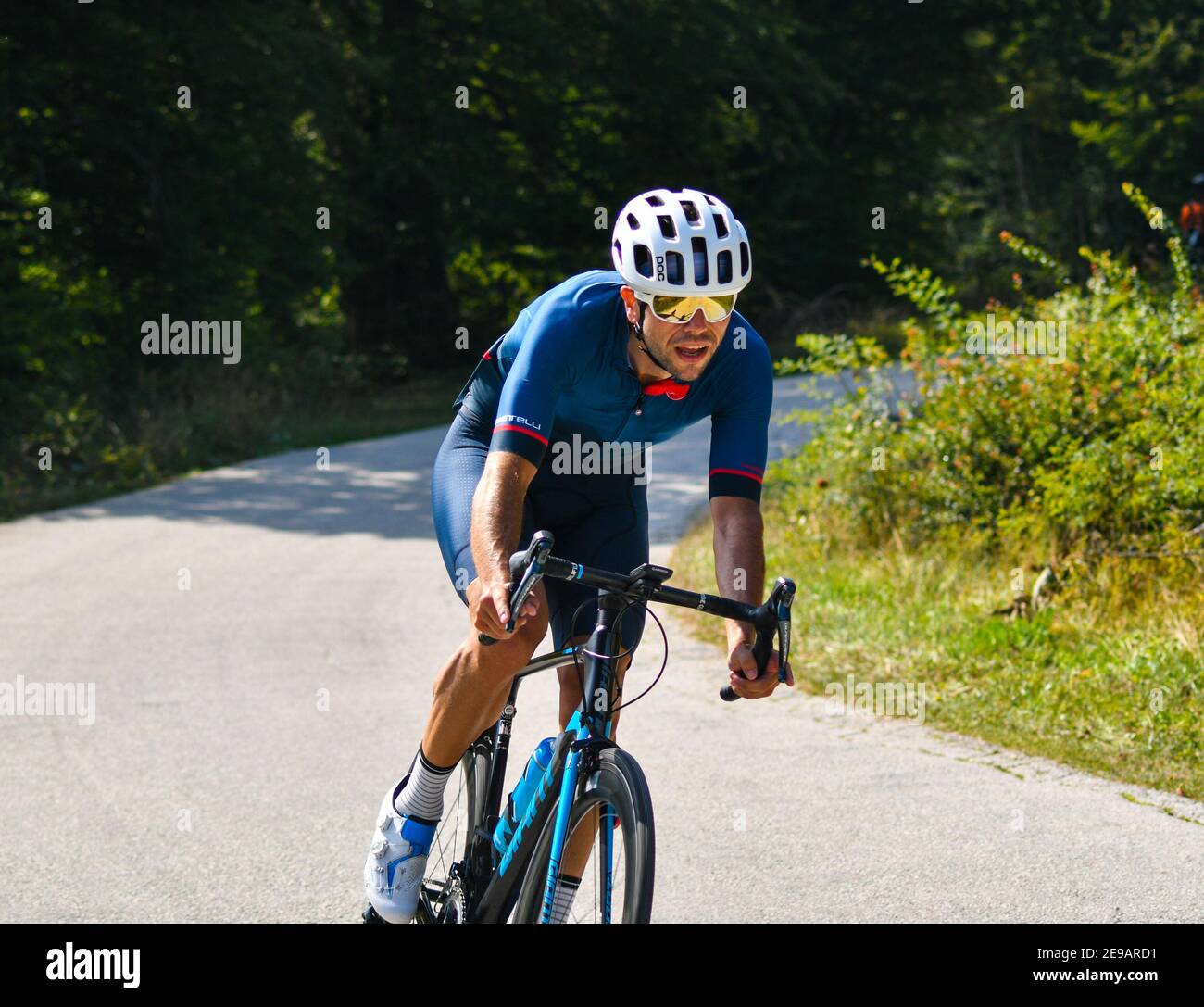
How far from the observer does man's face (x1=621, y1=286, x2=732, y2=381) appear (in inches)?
139

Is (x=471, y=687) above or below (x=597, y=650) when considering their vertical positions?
below

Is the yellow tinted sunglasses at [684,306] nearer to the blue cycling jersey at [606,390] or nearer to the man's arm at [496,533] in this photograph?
the blue cycling jersey at [606,390]

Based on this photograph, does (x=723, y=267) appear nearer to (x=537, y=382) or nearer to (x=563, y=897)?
(x=537, y=382)

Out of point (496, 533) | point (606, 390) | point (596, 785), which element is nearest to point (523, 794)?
point (596, 785)

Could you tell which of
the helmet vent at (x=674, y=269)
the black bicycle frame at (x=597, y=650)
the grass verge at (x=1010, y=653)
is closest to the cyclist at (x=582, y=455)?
the helmet vent at (x=674, y=269)

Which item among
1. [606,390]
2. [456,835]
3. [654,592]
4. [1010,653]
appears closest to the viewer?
[654,592]

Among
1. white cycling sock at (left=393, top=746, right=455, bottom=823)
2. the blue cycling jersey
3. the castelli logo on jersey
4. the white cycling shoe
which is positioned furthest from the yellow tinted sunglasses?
the white cycling shoe

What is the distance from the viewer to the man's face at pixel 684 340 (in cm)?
353

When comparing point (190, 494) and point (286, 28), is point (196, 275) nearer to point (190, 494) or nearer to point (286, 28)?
point (286, 28)

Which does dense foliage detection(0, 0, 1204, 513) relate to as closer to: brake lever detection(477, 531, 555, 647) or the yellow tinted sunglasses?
the yellow tinted sunglasses

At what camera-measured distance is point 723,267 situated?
348 centimetres

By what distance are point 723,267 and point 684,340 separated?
200 mm

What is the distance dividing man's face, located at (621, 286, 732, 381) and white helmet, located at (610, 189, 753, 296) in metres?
0.09

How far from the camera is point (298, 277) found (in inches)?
896
